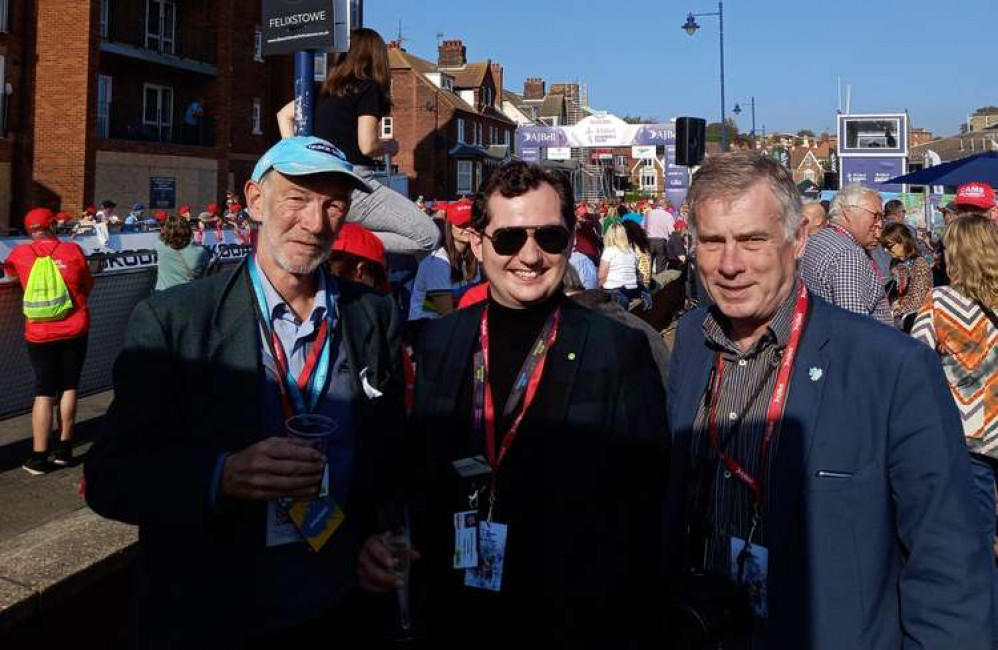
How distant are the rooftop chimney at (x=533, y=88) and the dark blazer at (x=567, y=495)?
8548 centimetres

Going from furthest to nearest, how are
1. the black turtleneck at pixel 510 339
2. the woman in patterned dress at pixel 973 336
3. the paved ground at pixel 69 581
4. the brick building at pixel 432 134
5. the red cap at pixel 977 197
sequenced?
the brick building at pixel 432 134, the red cap at pixel 977 197, the woman in patterned dress at pixel 973 336, the paved ground at pixel 69 581, the black turtleneck at pixel 510 339

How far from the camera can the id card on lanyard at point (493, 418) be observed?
7.38 ft

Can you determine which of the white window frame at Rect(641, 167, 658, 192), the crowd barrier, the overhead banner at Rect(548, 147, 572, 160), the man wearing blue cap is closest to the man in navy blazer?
the man wearing blue cap

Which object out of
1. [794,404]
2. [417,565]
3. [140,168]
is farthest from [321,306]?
[140,168]

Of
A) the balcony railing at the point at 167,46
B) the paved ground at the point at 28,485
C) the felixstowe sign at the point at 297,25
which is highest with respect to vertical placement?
the balcony railing at the point at 167,46

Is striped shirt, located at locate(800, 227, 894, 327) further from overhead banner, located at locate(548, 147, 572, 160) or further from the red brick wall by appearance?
overhead banner, located at locate(548, 147, 572, 160)

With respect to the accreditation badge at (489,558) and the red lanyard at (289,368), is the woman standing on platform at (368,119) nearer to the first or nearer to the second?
the red lanyard at (289,368)

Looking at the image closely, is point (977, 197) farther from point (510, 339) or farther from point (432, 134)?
point (432, 134)

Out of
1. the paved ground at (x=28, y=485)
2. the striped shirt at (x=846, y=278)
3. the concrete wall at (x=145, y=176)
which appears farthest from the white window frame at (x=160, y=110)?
the striped shirt at (x=846, y=278)

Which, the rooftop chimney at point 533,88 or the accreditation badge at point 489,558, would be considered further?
the rooftop chimney at point 533,88

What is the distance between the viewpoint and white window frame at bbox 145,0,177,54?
31.9 metres

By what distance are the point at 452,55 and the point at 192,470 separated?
6794 cm

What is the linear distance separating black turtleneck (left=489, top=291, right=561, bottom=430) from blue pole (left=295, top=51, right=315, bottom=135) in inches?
66.2

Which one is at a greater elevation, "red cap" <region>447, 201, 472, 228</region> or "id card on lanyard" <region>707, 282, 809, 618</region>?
"red cap" <region>447, 201, 472, 228</region>
